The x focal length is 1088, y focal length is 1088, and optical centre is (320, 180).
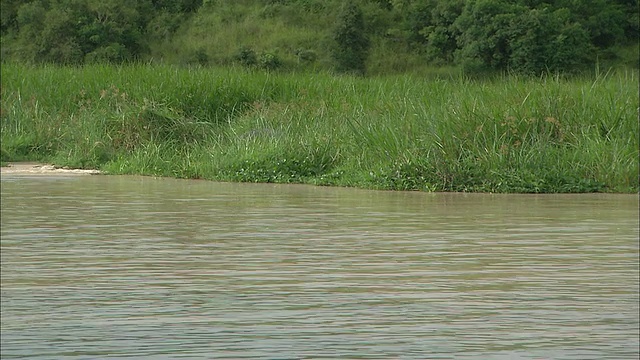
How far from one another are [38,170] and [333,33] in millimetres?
35895

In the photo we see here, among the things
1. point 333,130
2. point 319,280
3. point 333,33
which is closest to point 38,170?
point 333,130

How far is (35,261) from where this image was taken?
4.86 meters

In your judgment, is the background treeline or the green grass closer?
the green grass

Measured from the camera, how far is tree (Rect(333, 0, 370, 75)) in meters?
46.2

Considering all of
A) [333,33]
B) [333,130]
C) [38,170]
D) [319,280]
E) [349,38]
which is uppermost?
[319,280]

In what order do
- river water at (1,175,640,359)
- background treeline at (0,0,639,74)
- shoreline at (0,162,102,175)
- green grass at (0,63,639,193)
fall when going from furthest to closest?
1. background treeline at (0,0,639,74)
2. shoreline at (0,162,102,175)
3. green grass at (0,63,639,193)
4. river water at (1,175,640,359)

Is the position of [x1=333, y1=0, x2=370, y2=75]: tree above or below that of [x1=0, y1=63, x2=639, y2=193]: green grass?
below

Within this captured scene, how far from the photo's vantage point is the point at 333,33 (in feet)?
152

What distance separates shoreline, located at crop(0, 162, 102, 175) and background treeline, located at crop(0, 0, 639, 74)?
2707cm

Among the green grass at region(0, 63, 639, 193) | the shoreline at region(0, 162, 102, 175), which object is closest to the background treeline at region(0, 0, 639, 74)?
the green grass at region(0, 63, 639, 193)

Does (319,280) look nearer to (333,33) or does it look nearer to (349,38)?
(333,33)

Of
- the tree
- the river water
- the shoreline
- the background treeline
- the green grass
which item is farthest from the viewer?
the tree

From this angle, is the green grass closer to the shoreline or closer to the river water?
the shoreline

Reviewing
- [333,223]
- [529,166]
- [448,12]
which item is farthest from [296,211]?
[448,12]
